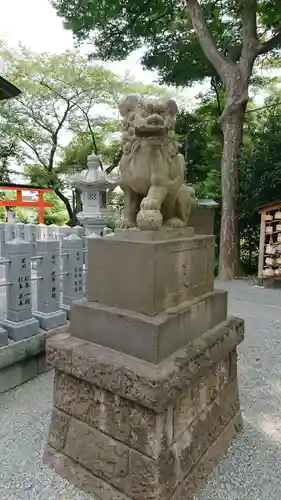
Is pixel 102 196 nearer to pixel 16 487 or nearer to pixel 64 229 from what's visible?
pixel 64 229

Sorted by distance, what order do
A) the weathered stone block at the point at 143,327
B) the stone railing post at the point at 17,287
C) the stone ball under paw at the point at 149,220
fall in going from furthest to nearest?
the stone railing post at the point at 17,287 → the stone ball under paw at the point at 149,220 → the weathered stone block at the point at 143,327

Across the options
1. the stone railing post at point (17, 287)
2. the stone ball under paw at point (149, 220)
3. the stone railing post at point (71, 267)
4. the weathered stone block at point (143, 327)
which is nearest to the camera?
the weathered stone block at point (143, 327)

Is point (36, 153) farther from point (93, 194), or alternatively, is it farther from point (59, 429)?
point (59, 429)

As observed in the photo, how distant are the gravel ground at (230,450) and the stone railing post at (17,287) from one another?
18.9 inches

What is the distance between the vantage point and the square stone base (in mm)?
1520

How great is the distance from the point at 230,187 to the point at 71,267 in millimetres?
4802

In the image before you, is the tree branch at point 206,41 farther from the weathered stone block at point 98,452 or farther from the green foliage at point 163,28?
A: the weathered stone block at point 98,452

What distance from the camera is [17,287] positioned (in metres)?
2.83

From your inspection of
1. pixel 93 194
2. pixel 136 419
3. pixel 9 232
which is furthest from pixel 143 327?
pixel 9 232

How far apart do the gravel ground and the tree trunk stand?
3.98 meters

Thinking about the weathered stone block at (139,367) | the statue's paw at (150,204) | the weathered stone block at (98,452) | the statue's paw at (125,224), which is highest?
the statue's paw at (150,204)

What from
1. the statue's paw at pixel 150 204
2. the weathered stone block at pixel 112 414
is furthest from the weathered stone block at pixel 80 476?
the statue's paw at pixel 150 204

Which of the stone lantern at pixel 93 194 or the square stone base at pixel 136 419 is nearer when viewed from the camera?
the square stone base at pixel 136 419

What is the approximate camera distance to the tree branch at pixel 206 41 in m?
6.87
